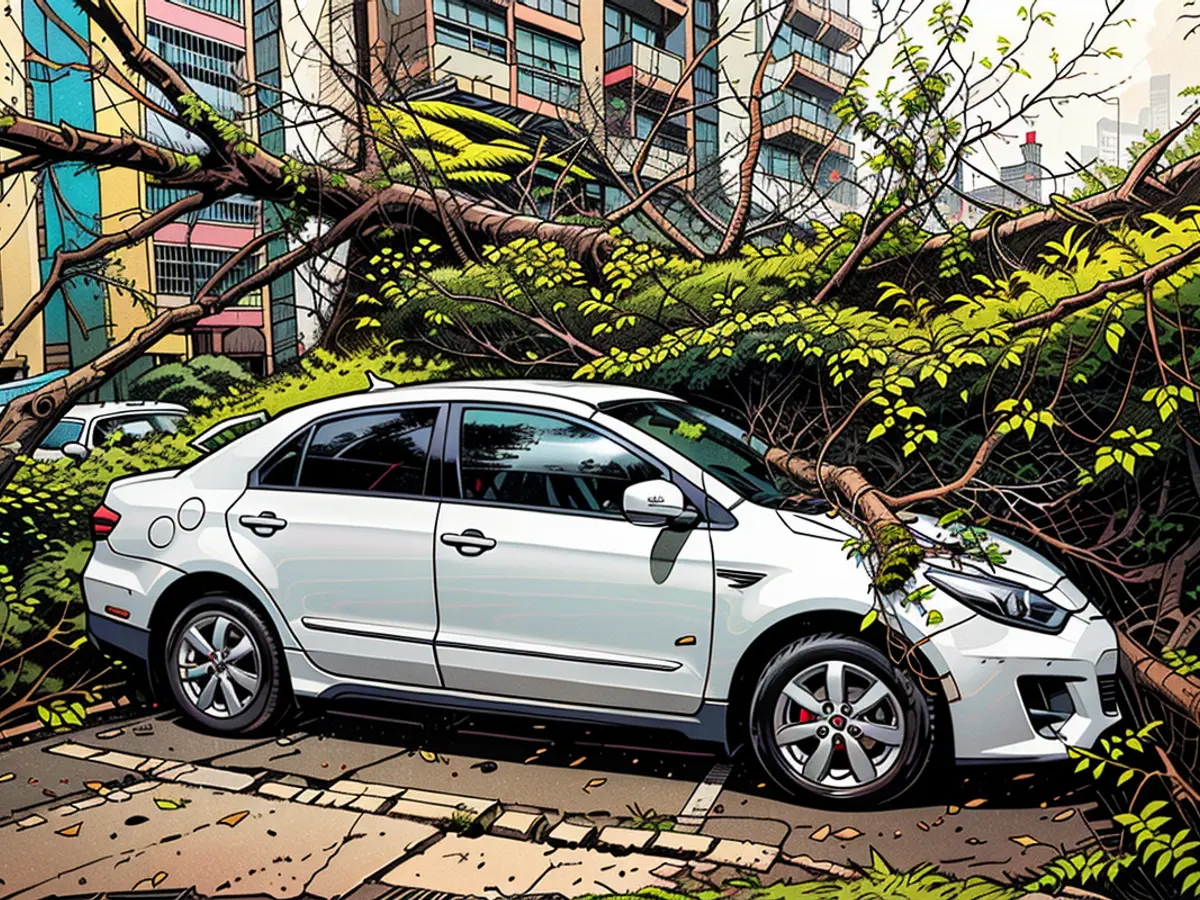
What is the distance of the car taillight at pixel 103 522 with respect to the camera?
5.48m

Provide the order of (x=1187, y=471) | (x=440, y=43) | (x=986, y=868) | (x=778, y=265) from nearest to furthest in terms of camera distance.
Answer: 1. (x=986, y=868)
2. (x=1187, y=471)
3. (x=778, y=265)
4. (x=440, y=43)

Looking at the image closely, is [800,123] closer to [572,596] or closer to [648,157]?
[648,157]

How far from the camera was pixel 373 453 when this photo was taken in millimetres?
5066

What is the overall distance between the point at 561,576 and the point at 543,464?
490mm

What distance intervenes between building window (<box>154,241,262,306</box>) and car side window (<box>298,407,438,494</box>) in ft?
3.33

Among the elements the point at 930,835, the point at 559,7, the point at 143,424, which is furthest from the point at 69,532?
the point at 930,835

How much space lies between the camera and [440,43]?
556cm

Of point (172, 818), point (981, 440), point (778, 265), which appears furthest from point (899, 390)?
point (172, 818)

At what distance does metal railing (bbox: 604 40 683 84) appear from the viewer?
5.35 metres

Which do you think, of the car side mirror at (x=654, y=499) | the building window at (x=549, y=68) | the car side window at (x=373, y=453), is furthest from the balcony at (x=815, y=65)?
the car side window at (x=373, y=453)

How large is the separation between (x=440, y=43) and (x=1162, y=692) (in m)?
4.32

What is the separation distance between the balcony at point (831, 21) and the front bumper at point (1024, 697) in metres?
2.71

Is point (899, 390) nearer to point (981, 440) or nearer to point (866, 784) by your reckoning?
point (981, 440)

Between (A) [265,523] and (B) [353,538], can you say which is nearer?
(B) [353,538]
